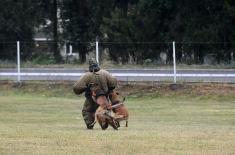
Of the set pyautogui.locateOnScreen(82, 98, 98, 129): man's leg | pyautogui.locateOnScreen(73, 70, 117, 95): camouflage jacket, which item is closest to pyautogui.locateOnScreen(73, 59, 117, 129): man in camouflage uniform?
pyautogui.locateOnScreen(73, 70, 117, 95): camouflage jacket

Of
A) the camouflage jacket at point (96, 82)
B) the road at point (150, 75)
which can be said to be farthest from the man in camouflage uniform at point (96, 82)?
the road at point (150, 75)

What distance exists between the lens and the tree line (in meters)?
40.1

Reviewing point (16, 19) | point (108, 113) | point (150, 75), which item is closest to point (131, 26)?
point (16, 19)

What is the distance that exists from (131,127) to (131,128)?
0.52m

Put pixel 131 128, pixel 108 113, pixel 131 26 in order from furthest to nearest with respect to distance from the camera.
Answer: pixel 131 26 < pixel 131 128 < pixel 108 113

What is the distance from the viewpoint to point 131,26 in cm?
4650

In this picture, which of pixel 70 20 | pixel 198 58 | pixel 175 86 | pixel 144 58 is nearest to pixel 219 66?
pixel 198 58

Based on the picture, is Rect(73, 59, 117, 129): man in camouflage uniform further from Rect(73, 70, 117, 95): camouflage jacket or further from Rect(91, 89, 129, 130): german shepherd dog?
Rect(91, 89, 129, 130): german shepherd dog

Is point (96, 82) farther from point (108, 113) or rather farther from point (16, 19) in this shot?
point (16, 19)

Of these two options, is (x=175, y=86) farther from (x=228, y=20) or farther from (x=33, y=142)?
(x=33, y=142)

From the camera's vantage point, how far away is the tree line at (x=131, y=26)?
4012 centimetres

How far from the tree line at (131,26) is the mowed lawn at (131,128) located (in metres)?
9.54

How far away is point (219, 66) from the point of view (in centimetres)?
3659

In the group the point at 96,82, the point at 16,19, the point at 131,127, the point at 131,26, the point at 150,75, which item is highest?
the point at 16,19
